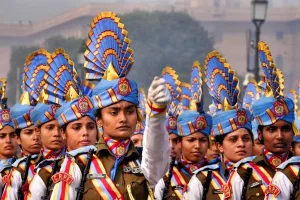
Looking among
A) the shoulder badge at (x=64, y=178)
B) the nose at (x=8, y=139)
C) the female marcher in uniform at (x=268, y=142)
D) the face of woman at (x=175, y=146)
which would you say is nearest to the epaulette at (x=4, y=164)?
the nose at (x=8, y=139)

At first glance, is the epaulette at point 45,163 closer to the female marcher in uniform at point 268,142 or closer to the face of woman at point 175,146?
the female marcher in uniform at point 268,142

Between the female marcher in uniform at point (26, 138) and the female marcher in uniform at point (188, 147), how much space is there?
174 cm

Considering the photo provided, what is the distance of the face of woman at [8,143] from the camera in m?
17.6

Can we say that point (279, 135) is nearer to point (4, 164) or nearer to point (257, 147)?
point (257, 147)

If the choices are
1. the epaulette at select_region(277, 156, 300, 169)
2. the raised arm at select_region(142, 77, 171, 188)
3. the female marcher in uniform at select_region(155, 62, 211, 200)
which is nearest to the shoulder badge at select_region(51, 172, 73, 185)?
the raised arm at select_region(142, 77, 171, 188)

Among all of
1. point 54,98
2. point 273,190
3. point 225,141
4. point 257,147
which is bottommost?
point 273,190

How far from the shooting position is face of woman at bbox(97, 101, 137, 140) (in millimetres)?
11055

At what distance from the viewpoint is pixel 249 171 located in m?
13.6

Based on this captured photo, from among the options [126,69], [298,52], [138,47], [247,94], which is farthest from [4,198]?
[298,52]

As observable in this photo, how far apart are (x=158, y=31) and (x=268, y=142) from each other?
96472 millimetres

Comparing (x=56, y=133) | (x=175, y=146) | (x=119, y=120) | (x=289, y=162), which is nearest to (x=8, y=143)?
(x=175, y=146)

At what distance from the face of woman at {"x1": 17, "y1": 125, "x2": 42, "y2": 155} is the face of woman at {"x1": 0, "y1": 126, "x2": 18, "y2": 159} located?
1.10 meters

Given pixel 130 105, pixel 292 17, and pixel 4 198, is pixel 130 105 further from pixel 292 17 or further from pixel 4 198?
pixel 292 17

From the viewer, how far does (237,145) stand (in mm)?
14750
